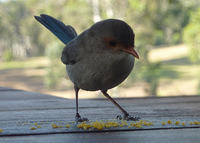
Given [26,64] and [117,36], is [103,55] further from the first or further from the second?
[26,64]

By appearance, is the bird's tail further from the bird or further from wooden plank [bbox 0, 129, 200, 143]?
wooden plank [bbox 0, 129, 200, 143]

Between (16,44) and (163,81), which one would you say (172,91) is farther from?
(16,44)

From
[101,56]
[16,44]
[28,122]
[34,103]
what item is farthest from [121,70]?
[16,44]

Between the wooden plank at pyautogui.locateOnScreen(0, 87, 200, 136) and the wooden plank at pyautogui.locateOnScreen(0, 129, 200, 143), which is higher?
the wooden plank at pyautogui.locateOnScreen(0, 87, 200, 136)

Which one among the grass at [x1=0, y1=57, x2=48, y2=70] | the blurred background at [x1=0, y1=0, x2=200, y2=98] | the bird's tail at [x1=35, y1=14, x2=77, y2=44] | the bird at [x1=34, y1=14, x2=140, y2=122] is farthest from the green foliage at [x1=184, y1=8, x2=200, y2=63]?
the bird at [x1=34, y1=14, x2=140, y2=122]

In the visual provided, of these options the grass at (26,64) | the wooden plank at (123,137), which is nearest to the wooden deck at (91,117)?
the wooden plank at (123,137)

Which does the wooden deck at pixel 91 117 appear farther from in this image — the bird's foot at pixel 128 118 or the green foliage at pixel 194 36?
the green foliage at pixel 194 36
